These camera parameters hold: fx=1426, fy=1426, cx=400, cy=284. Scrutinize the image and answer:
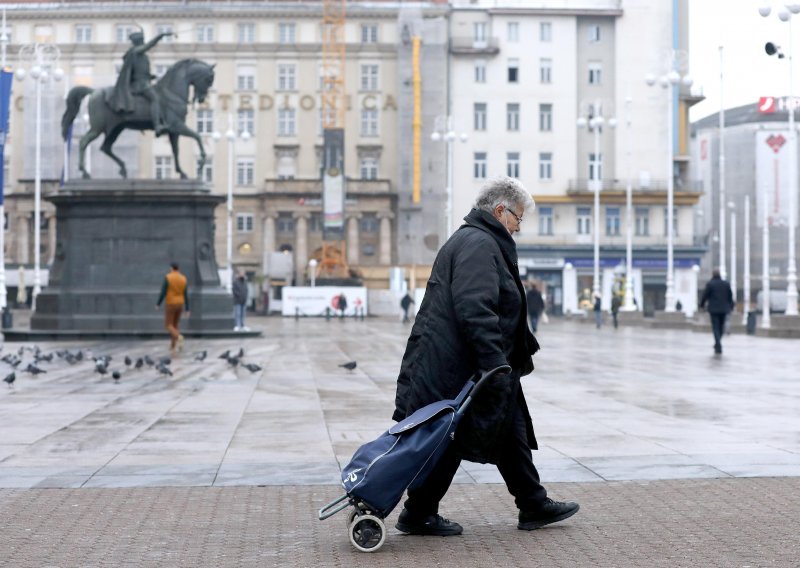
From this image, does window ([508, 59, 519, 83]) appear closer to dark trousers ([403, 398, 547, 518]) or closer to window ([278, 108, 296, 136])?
window ([278, 108, 296, 136])

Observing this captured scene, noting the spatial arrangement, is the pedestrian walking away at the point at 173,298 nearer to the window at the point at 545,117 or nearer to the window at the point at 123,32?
the window at the point at 545,117

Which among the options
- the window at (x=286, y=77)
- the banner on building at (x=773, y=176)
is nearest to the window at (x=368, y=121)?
the window at (x=286, y=77)

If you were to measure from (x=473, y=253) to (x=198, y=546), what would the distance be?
2023 mm

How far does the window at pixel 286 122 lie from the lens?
100975mm

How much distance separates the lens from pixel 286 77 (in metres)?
101

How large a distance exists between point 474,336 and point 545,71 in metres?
95.5

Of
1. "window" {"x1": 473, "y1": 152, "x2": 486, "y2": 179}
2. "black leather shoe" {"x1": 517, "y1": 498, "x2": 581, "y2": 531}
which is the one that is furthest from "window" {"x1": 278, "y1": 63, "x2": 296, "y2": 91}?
"black leather shoe" {"x1": 517, "y1": 498, "x2": 581, "y2": 531}

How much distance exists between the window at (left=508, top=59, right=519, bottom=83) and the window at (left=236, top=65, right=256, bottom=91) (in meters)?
18.1

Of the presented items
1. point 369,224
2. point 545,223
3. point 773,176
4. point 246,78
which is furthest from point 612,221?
point 246,78

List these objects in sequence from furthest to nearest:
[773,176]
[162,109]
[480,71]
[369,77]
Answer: [773,176]
[369,77]
[480,71]
[162,109]

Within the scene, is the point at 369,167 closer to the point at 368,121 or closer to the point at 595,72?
the point at 368,121

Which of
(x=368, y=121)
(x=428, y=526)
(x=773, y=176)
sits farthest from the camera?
(x=773, y=176)

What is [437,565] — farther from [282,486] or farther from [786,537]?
[282,486]

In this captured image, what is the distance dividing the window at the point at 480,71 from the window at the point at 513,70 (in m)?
1.83
